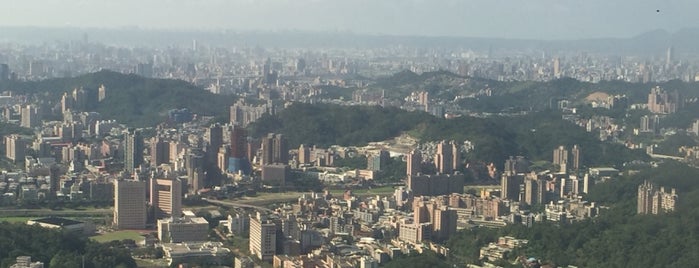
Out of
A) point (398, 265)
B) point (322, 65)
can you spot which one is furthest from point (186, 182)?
point (322, 65)

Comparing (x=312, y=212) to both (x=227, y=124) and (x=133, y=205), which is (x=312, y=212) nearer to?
(x=133, y=205)

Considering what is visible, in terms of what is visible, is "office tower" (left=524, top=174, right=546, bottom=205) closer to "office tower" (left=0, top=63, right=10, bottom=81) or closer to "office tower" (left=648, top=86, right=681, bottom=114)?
"office tower" (left=648, top=86, right=681, bottom=114)

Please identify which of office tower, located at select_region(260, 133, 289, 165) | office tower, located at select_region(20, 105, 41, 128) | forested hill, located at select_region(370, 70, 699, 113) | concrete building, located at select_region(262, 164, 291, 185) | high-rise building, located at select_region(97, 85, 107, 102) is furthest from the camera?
forested hill, located at select_region(370, 70, 699, 113)

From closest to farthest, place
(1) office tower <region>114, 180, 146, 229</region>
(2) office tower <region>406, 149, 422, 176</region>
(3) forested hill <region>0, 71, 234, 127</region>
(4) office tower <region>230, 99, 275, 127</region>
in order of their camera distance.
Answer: (1) office tower <region>114, 180, 146, 229</region>
(2) office tower <region>406, 149, 422, 176</region>
(4) office tower <region>230, 99, 275, 127</region>
(3) forested hill <region>0, 71, 234, 127</region>

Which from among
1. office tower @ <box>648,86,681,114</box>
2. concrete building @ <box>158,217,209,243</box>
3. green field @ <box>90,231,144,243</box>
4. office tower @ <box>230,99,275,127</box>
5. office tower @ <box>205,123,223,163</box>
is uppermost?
office tower @ <box>648,86,681,114</box>

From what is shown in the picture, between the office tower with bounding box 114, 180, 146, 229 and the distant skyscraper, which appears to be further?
the distant skyscraper

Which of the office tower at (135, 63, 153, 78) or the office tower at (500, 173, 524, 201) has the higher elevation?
the office tower at (135, 63, 153, 78)

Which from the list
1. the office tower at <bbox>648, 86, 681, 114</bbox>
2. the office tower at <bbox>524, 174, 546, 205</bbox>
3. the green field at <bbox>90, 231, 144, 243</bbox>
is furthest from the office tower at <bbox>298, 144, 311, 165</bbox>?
the office tower at <bbox>648, 86, 681, 114</bbox>
